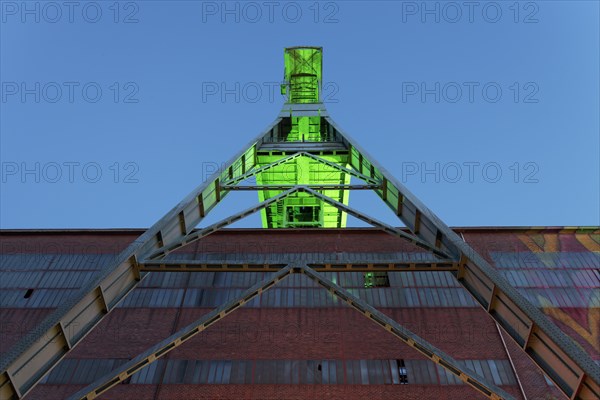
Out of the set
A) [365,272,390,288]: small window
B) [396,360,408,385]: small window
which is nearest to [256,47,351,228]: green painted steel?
[365,272,390,288]: small window

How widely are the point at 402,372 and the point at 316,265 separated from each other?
8660 mm

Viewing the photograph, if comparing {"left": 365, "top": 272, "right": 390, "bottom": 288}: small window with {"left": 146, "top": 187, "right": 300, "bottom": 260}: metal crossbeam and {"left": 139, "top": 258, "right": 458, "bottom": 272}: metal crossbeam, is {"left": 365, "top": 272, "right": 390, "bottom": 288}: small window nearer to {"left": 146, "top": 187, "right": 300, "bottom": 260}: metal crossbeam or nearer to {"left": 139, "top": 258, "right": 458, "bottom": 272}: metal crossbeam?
{"left": 146, "top": 187, "right": 300, "bottom": 260}: metal crossbeam

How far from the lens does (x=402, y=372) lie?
14742 millimetres

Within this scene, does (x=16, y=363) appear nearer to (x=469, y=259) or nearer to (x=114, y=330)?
(x=469, y=259)

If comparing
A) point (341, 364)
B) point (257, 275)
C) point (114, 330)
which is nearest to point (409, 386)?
point (341, 364)

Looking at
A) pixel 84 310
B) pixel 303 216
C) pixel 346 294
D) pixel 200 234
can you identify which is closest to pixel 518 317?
pixel 346 294

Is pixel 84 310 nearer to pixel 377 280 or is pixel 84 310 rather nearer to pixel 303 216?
pixel 377 280

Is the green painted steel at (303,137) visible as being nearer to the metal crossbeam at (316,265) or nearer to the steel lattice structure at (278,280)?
the steel lattice structure at (278,280)

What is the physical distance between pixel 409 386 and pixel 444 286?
468 cm

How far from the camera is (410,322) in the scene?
54.3ft

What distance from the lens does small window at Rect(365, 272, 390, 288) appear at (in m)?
17.9

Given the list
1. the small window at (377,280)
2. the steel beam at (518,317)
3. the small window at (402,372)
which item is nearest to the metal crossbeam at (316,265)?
the steel beam at (518,317)

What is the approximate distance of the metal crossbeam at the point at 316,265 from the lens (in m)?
7.30

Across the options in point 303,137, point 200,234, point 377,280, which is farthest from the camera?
point 377,280
